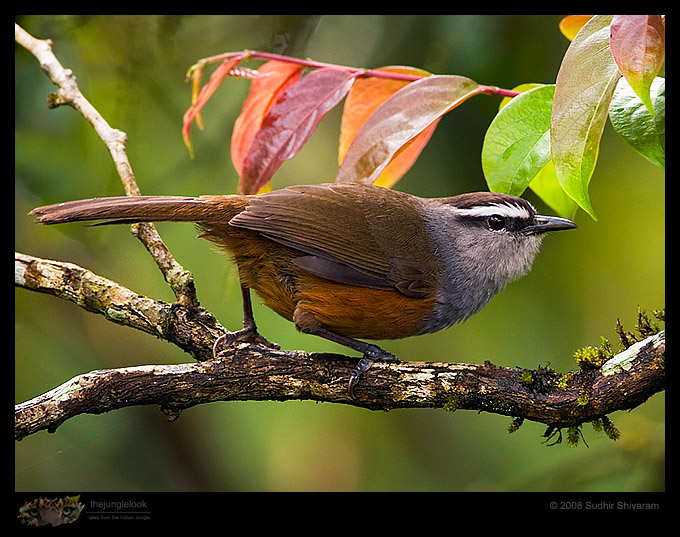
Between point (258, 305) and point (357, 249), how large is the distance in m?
0.86

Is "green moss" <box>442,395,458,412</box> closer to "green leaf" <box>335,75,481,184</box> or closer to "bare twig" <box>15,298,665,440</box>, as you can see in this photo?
"bare twig" <box>15,298,665,440</box>

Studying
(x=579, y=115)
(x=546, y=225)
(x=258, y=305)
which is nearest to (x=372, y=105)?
(x=546, y=225)

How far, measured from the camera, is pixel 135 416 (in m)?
3.32

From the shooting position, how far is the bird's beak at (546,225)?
2.61m

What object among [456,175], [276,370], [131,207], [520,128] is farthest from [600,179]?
[131,207]

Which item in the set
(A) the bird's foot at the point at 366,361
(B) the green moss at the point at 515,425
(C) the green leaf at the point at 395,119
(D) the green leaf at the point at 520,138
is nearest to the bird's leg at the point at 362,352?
(A) the bird's foot at the point at 366,361

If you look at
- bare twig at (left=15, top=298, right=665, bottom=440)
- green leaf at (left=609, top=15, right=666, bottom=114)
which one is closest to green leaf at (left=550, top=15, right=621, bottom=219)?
green leaf at (left=609, top=15, right=666, bottom=114)

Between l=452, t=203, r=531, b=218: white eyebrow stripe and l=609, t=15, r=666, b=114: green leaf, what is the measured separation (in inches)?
44.3

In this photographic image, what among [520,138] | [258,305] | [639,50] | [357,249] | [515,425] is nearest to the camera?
[639,50]

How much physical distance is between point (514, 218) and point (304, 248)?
0.90m

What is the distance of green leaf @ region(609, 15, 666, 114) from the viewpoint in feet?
5.05

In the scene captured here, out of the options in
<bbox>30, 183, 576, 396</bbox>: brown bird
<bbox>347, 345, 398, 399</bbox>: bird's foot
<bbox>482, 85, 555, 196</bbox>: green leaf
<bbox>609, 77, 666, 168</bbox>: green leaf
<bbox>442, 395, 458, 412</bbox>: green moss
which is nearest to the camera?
<bbox>609, 77, 666, 168</bbox>: green leaf

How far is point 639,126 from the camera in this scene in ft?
5.93

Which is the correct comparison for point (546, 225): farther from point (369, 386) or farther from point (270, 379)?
point (270, 379)
